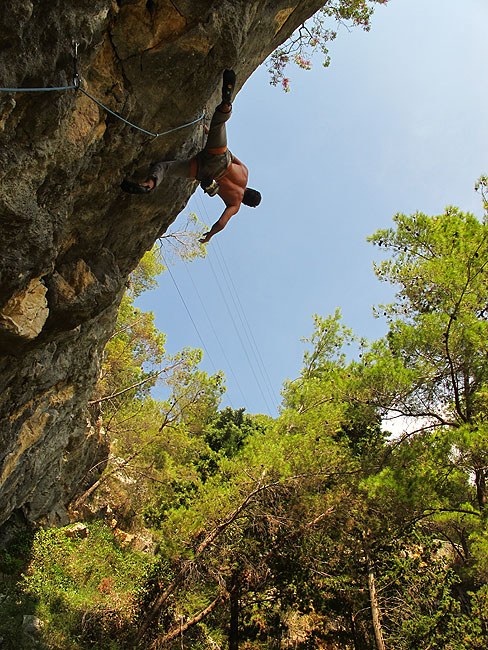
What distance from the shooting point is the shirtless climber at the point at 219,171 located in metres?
3.80

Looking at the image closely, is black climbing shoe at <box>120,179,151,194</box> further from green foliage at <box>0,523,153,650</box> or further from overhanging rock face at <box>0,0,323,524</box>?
green foliage at <box>0,523,153,650</box>

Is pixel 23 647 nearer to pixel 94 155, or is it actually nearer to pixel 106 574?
pixel 106 574

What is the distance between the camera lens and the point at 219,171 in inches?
178

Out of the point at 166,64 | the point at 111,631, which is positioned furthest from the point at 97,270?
the point at 111,631

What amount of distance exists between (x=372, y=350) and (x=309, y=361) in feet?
34.8

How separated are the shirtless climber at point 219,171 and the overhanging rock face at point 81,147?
0.66 ft

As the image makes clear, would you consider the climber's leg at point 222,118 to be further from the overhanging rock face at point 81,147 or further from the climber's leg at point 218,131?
the overhanging rock face at point 81,147

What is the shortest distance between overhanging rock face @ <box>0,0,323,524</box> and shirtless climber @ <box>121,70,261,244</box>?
20cm

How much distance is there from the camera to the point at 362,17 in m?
7.00

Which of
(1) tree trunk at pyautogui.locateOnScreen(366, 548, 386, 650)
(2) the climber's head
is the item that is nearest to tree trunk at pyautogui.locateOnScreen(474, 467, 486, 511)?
(1) tree trunk at pyautogui.locateOnScreen(366, 548, 386, 650)

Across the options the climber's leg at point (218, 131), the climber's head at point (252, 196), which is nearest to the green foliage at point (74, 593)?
the climber's head at point (252, 196)

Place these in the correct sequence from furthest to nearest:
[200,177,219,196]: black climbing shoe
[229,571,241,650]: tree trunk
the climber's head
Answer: [229,571,241,650]: tree trunk
the climber's head
[200,177,219,196]: black climbing shoe

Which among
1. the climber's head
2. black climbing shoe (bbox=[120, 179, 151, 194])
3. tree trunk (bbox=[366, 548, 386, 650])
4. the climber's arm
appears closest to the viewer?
black climbing shoe (bbox=[120, 179, 151, 194])

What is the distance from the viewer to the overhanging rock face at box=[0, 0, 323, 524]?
2.63 m
